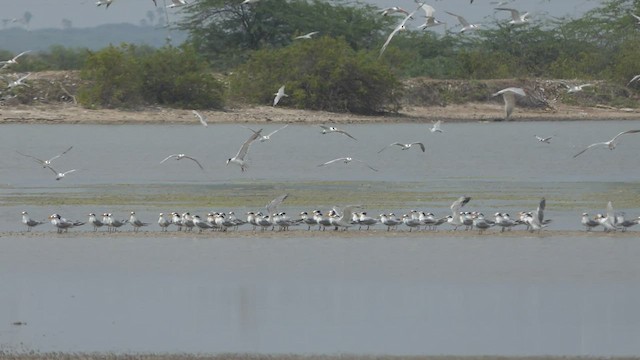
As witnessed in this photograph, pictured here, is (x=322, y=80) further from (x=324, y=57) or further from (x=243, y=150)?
(x=243, y=150)

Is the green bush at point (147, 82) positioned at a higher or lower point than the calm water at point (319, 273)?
higher

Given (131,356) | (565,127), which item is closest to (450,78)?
(565,127)

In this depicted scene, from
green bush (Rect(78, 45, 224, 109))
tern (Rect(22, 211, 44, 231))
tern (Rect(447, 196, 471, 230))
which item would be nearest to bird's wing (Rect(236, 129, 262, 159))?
tern (Rect(447, 196, 471, 230))

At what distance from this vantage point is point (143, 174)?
3453cm

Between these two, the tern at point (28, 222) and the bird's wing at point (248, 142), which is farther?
the bird's wing at point (248, 142)

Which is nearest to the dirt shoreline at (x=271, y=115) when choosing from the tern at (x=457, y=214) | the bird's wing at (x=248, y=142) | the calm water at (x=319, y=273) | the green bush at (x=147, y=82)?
the green bush at (x=147, y=82)

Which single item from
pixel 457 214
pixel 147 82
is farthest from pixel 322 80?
pixel 457 214

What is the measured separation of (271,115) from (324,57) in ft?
14.9

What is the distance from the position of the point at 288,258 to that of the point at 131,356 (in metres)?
7.04

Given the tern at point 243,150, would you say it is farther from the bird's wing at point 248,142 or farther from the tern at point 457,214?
the tern at point 457,214

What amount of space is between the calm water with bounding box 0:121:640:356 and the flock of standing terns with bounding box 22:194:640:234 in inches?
13.6

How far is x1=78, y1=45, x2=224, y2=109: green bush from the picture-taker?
48812 millimetres

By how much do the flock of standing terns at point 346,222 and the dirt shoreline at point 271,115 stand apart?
24887 mm

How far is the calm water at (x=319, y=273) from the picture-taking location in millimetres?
14336
